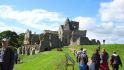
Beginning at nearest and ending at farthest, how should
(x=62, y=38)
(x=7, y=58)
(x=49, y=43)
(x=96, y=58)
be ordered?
(x=7, y=58) < (x=96, y=58) < (x=49, y=43) < (x=62, y=38)

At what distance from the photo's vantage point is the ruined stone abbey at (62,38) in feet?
393

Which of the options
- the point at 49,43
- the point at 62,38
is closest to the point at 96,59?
the point at 49,43

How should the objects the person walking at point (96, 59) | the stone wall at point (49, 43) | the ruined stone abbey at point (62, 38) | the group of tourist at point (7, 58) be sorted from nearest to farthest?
1. the group of tourist at point (7, 58)
2. the person walking at point (96, 59)
3. the stone wall at point (49, 43)
4. the ruined stone abbey at point (62, 38)

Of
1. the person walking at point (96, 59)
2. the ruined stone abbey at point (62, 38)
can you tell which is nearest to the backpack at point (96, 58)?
the person walking at point (96, 59)

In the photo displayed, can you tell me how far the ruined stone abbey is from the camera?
119744 millimetres

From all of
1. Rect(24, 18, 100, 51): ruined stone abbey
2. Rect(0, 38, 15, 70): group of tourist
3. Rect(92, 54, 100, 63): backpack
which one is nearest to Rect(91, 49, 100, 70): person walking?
Rect(92, 54, 100, 63): backpack

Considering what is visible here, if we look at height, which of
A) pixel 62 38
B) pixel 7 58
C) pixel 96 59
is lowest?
pixel 96 59

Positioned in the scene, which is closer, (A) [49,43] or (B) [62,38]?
(A) [49,43]

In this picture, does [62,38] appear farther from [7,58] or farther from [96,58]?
[7,58]

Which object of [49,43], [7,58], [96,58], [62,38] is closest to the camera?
[7,58]

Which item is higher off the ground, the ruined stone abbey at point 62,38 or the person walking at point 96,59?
the ruined stone abbey at point 62,38

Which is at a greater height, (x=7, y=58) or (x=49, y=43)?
(x=49, y=43)

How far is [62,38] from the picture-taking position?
140 metres

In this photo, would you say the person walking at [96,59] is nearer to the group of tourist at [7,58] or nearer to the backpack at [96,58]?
the backpack at [96,58]
